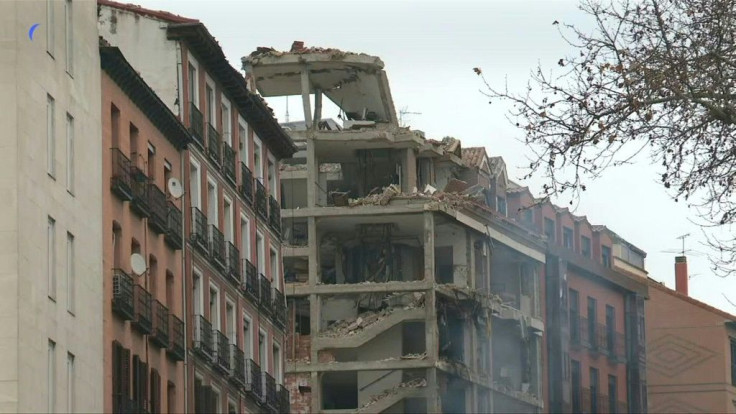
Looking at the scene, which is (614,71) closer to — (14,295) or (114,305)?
(14,295)

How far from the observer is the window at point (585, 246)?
132500mm

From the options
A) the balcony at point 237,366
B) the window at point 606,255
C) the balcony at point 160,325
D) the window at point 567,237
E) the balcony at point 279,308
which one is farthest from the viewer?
the window at point 606,255

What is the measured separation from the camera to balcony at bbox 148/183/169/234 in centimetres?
7031

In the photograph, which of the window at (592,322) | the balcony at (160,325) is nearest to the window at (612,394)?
the window at (592,322)

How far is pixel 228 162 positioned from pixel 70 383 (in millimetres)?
24398

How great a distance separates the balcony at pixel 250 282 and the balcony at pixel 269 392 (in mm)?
2684

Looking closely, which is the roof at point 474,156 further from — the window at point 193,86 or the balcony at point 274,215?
the window at point 193,86

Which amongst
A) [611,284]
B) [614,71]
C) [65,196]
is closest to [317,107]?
[611,284]

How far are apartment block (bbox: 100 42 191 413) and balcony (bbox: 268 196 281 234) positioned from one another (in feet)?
47.1

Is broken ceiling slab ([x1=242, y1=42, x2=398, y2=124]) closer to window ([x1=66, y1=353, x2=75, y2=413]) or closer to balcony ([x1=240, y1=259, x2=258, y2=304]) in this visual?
balcony ([x1=240, y1=259, x2=258, y2=304])

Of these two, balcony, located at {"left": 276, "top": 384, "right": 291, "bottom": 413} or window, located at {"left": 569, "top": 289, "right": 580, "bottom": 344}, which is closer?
balcony, located at {"left": 276, "top": 384, "right": 291, "bottom": 413}

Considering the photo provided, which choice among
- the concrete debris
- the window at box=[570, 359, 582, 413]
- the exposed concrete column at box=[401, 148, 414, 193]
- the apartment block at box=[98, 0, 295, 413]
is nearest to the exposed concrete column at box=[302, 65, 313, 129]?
the exposed concrete column at box=[401, 148, 414, 193]

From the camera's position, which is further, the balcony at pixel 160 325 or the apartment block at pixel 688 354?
the apartment block at pixel 688 354

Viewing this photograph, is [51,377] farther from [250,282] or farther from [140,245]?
[250,282]
